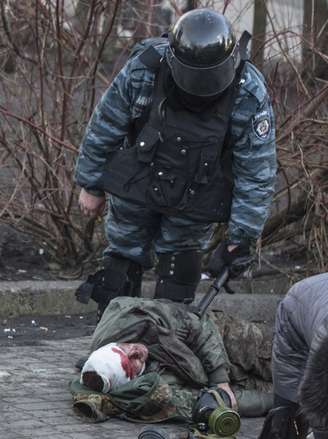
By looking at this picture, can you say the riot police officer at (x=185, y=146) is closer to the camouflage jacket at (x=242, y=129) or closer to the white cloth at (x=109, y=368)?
the camouflage jacket at (x=242, y=129)

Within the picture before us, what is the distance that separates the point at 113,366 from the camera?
4.97 metres

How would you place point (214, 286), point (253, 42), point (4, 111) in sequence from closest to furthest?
1. point (214, 286)
2. point (4, 111)
3. point (253, 42)

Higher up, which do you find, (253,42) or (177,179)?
(253,42)

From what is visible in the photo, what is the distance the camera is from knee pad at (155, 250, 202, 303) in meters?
5.71

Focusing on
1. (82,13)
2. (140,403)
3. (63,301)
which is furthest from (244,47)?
(63,301)

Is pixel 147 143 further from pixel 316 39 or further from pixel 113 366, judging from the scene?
pixel 316 39

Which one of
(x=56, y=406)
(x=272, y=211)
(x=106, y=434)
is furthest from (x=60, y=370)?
(x=272, y=211)

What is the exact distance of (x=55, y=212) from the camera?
7457mm

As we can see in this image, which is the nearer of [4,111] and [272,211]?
[4,111]

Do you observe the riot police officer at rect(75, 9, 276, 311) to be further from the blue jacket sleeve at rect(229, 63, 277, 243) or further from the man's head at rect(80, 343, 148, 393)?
the man's head at rect(80, 343, 148, 393)

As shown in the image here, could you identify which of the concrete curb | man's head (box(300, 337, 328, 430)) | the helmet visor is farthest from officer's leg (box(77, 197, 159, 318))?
man's head (box(300, 337, 328, 430))

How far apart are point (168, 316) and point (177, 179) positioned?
25.3 inches

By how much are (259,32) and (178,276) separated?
8.29 feet

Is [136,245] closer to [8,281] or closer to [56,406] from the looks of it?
[56,406]
